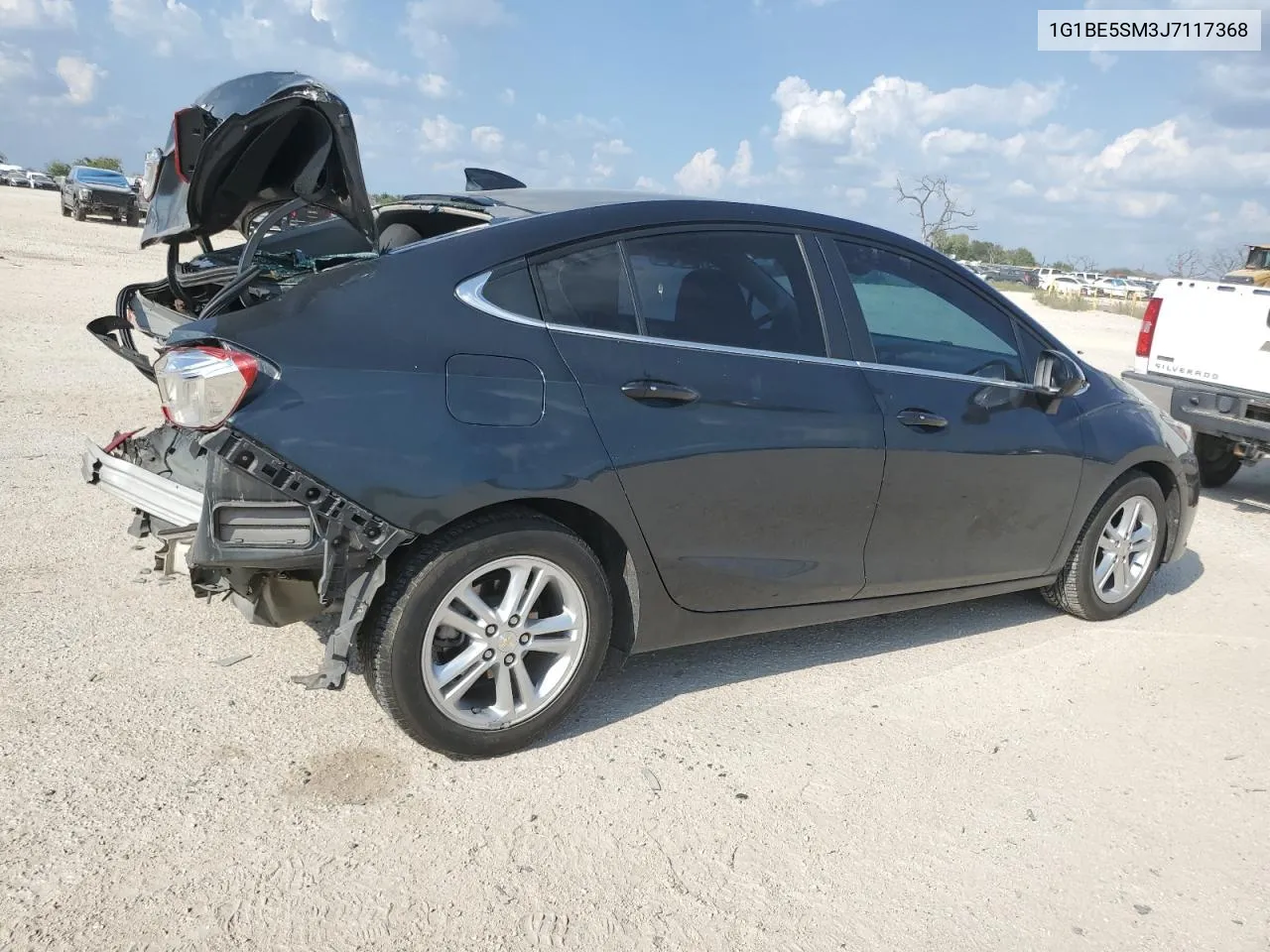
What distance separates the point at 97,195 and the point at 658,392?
107 feet

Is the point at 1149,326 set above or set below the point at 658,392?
above

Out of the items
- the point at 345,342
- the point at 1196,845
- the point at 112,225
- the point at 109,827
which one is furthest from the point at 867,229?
the point at 112,225

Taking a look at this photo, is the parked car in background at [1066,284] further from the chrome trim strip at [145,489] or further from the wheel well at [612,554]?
the chrome trim strip at [145,489]

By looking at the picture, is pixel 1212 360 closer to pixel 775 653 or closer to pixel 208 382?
pixel 775 653

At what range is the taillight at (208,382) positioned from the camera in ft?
8.96

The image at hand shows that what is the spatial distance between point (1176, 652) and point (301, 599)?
394cm

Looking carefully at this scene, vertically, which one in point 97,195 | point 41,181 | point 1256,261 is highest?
point 41,181

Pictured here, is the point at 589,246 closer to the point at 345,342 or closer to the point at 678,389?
the point at 678,389

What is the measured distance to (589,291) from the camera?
3287 mm

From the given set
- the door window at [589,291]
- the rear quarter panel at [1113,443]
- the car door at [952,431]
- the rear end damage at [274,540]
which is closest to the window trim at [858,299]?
the car door at [952,431]

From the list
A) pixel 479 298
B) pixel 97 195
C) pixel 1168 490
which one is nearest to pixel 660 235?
pixel 479 298

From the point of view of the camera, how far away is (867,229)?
13.2 ft

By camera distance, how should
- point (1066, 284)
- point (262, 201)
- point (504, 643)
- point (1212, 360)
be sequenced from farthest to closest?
point (1066, 284) < point (1212, 360) < point (262, 201) < point (504, 643)

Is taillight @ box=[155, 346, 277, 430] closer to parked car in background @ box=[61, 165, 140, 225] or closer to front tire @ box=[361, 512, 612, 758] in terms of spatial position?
front tire @ box=[361, 512, 612, 758]
